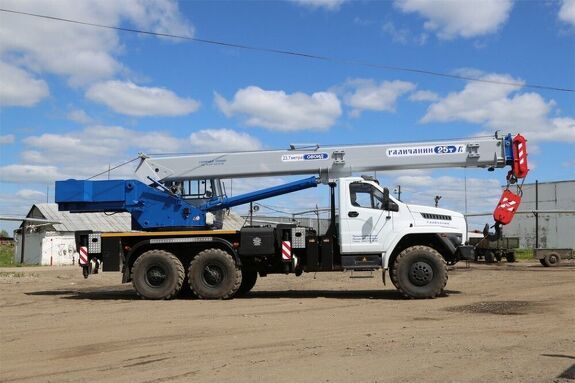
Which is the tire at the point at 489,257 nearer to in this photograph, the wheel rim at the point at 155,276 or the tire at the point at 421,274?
the tire at the point at 421,274

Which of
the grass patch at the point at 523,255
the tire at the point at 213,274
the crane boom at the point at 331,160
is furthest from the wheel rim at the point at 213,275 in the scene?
the grass patch at the point at 523,255

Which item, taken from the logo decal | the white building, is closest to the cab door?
the logo decal

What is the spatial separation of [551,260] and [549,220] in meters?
29.2

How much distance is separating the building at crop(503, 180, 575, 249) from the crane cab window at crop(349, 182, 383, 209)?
46327mm

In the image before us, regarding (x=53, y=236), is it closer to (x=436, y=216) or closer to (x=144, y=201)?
(x=144, y=201)

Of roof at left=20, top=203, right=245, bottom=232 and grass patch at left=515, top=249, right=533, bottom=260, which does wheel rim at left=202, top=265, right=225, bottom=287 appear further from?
roof at left=20, top=203, right=245, bottom=232

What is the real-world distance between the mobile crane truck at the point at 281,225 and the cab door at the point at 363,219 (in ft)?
0.08

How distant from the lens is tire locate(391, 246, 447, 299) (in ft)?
44.7

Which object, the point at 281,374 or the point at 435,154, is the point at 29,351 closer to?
the point at 281,374

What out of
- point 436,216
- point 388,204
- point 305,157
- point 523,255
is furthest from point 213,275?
point 523,255

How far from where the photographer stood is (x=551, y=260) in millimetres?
31641

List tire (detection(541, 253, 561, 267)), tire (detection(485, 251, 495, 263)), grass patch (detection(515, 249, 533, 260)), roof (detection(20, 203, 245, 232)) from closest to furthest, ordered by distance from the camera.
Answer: tire (detection(541, 253, 561, 267)), tire (detection(485, 251, 495, 263)), grass patch (detection(515, 249, 533, 260)), roof (detection(20, 203, 245, 232))

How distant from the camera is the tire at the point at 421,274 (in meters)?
13.6

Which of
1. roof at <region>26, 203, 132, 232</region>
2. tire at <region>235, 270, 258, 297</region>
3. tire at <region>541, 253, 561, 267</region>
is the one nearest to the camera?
tire at <region>235, 270, 258, 297</region>
